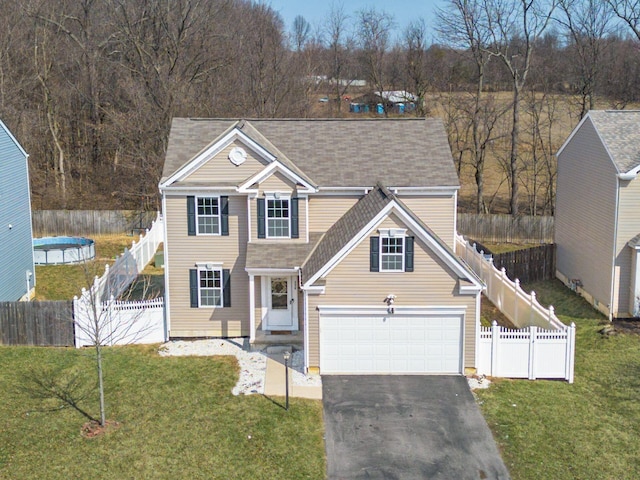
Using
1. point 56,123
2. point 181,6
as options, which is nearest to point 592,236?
point 181,6

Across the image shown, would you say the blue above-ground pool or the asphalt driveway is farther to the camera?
the blue above-ground pool

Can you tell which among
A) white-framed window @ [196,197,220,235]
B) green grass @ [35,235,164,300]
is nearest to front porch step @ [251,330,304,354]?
white-framed window @ [196,197,220,235]

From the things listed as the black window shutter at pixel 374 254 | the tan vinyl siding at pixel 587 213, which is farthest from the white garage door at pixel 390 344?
the tan vinyl siding at pixel 587 213

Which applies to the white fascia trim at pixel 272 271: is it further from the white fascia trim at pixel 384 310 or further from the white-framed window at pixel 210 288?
the white fascia trim at pixel 384 310

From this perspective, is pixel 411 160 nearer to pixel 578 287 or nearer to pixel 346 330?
pixel 346 330

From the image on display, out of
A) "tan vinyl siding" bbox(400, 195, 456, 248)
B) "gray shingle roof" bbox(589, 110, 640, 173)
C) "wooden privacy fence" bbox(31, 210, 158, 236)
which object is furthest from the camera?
"wooden privacy fence" bbox(31, 210, 158, 236)

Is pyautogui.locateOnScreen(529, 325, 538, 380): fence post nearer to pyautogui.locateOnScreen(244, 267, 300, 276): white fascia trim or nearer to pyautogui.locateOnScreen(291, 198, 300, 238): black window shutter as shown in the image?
pyautogui.locateOnScreen(244, 267, 300, 276): white fascia trim

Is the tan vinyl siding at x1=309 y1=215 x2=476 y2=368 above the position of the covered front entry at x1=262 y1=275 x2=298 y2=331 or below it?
above

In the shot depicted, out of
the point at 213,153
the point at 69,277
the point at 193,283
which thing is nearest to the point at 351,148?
the point at 213,153
